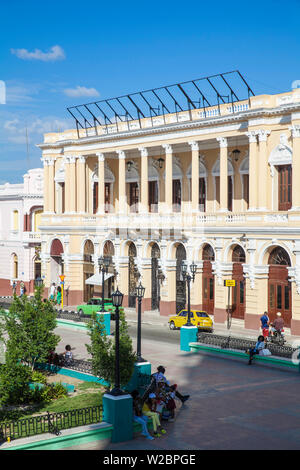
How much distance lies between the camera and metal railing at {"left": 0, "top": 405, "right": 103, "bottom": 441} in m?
18.1

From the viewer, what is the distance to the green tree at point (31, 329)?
2683 cm

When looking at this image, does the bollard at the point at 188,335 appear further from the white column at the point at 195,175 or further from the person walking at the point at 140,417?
the white column at the point at 195,175

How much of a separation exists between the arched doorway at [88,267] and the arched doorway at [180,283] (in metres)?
8.94

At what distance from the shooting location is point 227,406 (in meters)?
21.8

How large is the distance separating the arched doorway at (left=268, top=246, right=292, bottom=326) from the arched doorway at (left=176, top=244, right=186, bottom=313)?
7837mm

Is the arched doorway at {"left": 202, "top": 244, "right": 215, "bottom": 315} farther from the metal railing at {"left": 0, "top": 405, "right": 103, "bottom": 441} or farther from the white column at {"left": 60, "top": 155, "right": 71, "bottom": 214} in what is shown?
the metal railing at {"left": 0, "top": 405, "right": 103, "bottom": 441}

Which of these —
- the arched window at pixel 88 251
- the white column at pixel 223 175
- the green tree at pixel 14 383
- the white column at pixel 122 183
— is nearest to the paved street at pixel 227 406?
the green tree at pixel 14 383

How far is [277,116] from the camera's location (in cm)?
3997

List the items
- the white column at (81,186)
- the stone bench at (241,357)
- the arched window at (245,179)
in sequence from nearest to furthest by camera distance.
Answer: the stone bench at (241,357), the arched window at (245,179), the white column at (81,186)

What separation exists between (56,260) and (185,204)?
43.9 ft

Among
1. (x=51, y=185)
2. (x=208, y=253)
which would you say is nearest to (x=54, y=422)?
(x=208, y=253)
